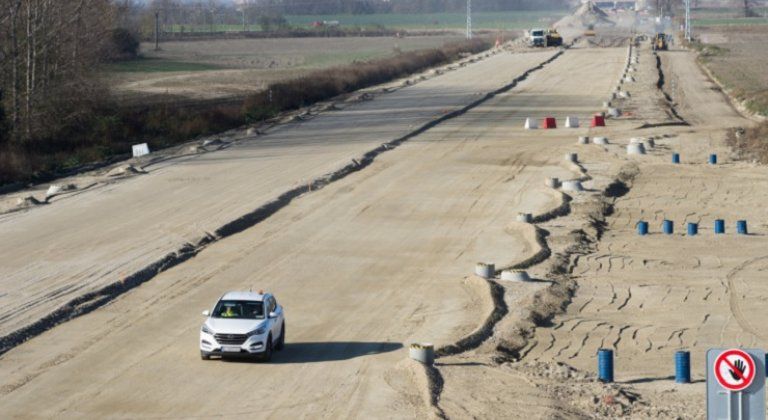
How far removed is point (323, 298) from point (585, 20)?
166 metres

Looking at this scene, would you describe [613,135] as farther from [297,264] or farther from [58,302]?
[58,302]

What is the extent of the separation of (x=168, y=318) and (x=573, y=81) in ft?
197

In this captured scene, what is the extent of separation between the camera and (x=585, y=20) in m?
186

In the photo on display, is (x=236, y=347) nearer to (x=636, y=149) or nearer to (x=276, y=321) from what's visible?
(x=276, y=321)

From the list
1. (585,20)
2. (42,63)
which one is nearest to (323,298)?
(42,63)

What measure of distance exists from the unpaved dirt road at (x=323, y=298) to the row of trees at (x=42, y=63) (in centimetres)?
761

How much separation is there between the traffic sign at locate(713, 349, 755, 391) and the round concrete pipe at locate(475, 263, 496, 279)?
56.0 ft

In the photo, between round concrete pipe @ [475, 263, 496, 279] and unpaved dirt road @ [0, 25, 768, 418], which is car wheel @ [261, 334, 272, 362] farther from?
round concrete pipe @ [475, 263, 496, 279]

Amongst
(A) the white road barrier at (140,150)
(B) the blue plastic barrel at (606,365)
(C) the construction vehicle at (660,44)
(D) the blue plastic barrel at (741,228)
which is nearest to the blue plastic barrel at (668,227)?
(D) the blue plastic barrel at (741,228)

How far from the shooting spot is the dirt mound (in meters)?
179

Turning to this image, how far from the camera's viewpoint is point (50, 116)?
51031 millimetres

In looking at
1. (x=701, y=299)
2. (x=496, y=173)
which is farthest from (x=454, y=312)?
(x=496, y=173)

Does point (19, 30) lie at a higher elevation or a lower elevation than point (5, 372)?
higher

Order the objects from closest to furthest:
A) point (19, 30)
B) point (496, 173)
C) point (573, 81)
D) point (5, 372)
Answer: point (5, 372)
point (496, 173)
point (19, 30)
point (573, 81)
